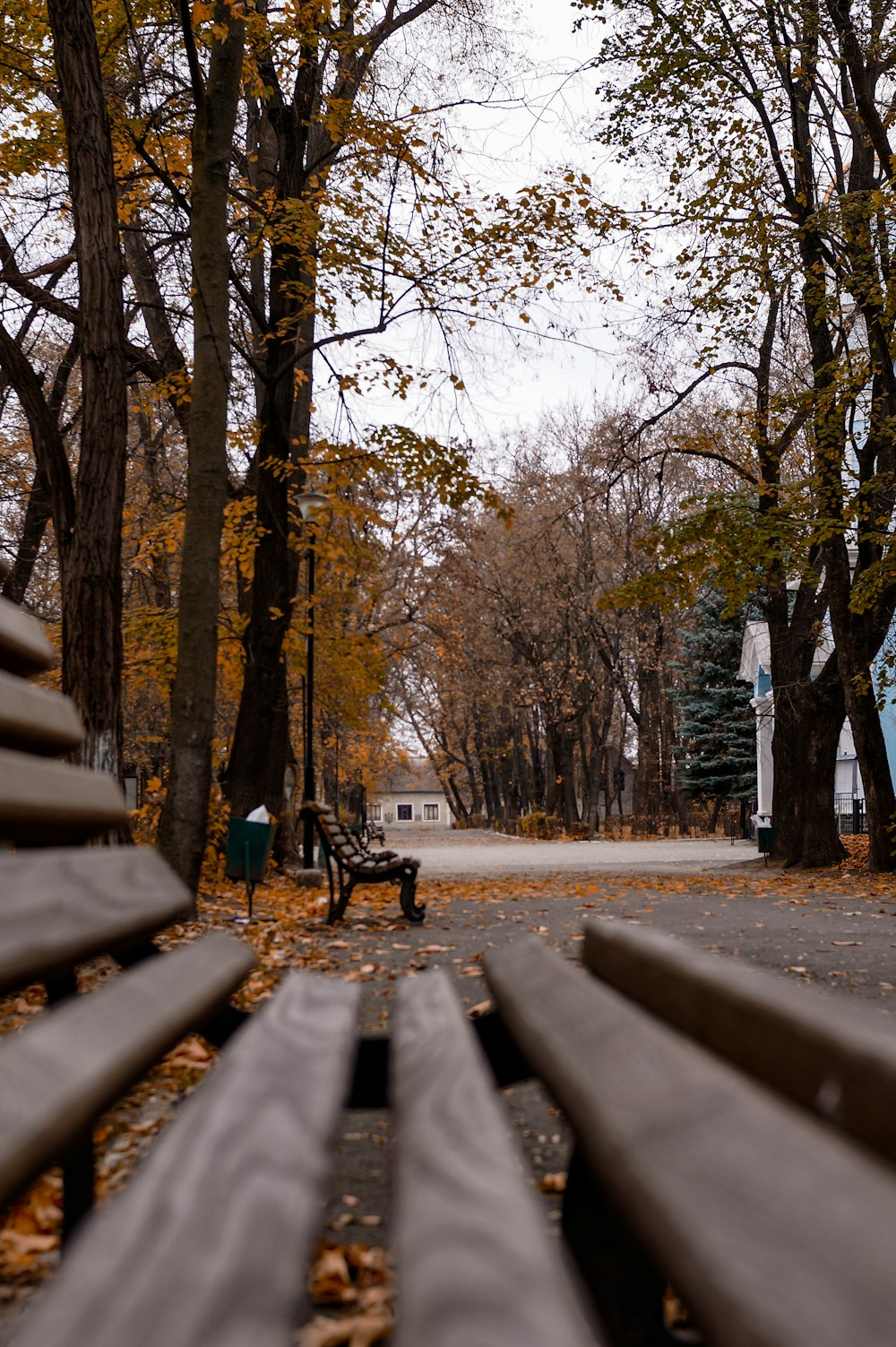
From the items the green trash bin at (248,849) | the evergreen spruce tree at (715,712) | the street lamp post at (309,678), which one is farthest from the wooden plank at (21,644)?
the evergreen spruce tree at (715,712)

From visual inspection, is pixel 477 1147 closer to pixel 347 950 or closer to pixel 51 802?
pixel 51 802

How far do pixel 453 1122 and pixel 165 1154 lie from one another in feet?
1.07

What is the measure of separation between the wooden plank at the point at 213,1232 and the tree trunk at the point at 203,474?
7.83m

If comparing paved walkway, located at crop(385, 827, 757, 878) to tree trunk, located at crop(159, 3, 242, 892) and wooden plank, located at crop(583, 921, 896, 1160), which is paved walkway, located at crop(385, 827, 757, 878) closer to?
tree trunk, located at crop(159, 3, 242, 892)

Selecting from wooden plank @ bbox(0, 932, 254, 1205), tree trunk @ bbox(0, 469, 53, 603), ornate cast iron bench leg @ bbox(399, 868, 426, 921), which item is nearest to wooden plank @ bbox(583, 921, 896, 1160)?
wooden plank @ bbox(0, 932, 254, 1205)

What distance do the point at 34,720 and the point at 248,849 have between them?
25.7ft

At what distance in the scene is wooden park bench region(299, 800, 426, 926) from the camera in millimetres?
9234

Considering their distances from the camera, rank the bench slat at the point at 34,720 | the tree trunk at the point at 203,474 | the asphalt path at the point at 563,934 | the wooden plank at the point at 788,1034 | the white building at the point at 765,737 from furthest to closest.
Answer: the white building at the point at 765,737
the tree trunk at the point at 203,474
the asphalt path at the point at 563,934
the bench slat at the point at 34,720
the wooden plank at the point at 788,1034

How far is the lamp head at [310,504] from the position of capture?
45.6ft

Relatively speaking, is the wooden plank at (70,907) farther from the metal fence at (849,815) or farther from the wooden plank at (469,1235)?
the metal fence at (849,815)

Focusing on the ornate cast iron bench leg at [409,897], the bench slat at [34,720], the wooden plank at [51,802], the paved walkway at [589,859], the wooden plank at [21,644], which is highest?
the wooden plank at [21,644]

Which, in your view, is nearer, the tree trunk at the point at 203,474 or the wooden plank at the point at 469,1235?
the wooden plank at the point at 469,1235

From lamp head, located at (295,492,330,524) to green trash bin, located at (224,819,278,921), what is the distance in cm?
537

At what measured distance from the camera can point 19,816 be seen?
1499 mm
